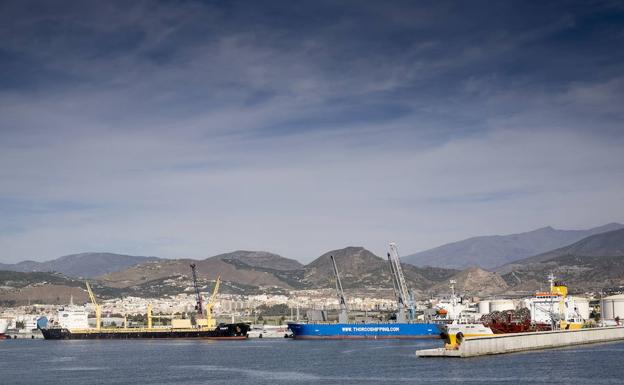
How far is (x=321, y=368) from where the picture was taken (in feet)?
287

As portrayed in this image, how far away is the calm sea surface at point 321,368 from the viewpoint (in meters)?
75.5

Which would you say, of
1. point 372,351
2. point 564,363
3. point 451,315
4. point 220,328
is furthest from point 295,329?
point 564,363

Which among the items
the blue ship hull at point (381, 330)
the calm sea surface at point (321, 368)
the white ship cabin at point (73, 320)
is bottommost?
the calm sea surface at point (321, 368)

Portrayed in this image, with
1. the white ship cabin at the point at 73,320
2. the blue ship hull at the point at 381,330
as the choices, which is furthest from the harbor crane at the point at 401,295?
the white ship cabin at the point at 73,320

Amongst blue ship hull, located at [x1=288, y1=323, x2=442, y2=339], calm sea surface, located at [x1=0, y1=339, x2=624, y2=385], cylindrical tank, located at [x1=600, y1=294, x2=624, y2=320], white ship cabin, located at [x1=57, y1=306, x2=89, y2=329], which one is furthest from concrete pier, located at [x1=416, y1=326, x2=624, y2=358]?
white ship cabin, located at [x1=57, y1=306, x2=89, y2=329]

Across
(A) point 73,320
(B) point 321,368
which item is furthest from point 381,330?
(A) point 73,320

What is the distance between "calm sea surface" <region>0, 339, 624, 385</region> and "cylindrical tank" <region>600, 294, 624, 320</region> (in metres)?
72.9

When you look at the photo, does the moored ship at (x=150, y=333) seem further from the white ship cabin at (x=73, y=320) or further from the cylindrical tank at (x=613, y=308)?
the cylindrical tank at (x=613, y=308)

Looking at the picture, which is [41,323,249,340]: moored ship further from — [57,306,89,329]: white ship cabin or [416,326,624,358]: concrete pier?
[416,326,624,358]: concrete pier

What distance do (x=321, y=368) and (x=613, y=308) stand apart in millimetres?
Result: 122241

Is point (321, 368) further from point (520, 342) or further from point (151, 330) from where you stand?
point (151, 330)

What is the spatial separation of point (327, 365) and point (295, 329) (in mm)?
68808

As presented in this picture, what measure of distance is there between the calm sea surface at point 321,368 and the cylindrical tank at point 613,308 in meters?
72.9

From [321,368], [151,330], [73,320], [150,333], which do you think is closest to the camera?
[321,368]
